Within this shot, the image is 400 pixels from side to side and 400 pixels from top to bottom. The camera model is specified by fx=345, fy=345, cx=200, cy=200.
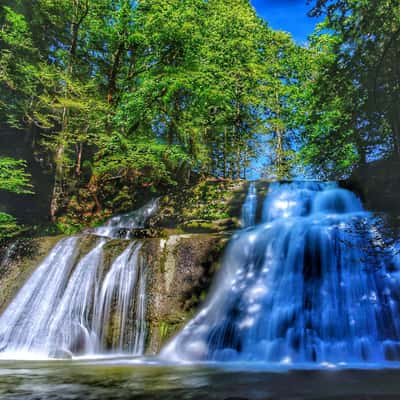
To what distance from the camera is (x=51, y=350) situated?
6562 mm

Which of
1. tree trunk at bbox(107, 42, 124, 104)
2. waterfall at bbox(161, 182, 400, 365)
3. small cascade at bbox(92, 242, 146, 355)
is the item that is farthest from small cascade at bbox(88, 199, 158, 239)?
waterfall at bbox(161, 182, 400, 365)

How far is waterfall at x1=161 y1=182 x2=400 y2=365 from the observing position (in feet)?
17.3

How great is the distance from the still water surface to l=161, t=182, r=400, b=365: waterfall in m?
0.85

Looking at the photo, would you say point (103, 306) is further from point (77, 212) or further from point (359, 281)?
point (77, 212)

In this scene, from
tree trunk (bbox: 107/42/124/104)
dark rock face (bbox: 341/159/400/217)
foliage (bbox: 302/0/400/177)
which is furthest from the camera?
tree trunk (bbox: 107/42/124/104)

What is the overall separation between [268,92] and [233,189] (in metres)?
7.72

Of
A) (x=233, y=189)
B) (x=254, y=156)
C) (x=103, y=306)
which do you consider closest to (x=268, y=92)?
(x=254, y=156)

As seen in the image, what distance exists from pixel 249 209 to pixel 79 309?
267 inches

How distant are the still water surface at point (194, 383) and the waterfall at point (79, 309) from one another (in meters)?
1.87

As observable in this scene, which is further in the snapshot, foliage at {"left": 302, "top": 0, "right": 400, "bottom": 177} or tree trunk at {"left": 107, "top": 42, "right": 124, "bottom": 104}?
tree trunk at {"left": 107, "top": 42, "right": 124, "bottom": 104}

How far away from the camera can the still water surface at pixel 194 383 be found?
311cm

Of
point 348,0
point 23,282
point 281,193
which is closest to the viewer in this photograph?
point 348,0

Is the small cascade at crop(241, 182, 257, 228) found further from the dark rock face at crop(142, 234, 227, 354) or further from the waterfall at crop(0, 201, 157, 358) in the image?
the waterfall at crop(0, 201, 157, 358)

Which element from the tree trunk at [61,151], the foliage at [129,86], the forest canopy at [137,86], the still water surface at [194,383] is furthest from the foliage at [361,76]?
the tree trunk at [61,151]
